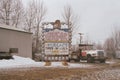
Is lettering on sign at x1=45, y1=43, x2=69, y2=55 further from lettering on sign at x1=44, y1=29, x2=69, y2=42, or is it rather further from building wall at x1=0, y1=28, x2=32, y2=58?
building wall at x1=0, y1=28, x2=32, y2=58

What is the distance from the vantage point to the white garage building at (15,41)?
137 ft

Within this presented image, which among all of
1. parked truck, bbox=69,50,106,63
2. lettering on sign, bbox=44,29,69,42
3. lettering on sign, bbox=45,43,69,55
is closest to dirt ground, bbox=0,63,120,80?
lettering on sign, bbox=45,43,69,55

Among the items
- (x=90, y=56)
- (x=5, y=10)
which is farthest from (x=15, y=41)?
(x=5, y=10)

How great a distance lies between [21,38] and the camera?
4566 centimetres

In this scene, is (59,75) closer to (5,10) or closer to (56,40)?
(56,40)

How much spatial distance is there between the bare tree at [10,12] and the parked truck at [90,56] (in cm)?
2004

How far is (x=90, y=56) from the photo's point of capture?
4872cm

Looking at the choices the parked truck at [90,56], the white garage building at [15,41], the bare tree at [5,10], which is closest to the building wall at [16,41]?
the white garage building at [15,41]

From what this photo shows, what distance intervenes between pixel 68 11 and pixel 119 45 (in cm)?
4121

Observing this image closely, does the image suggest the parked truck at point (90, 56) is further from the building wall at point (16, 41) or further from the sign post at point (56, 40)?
the sign post at point (56, 40)

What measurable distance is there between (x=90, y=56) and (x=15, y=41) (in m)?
12.7

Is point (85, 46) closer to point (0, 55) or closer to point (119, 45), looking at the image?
point (0, 55)

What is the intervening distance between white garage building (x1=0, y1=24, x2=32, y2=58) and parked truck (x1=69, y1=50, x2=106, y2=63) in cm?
744

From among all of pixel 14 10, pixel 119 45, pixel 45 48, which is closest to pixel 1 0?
pixel 14 10
